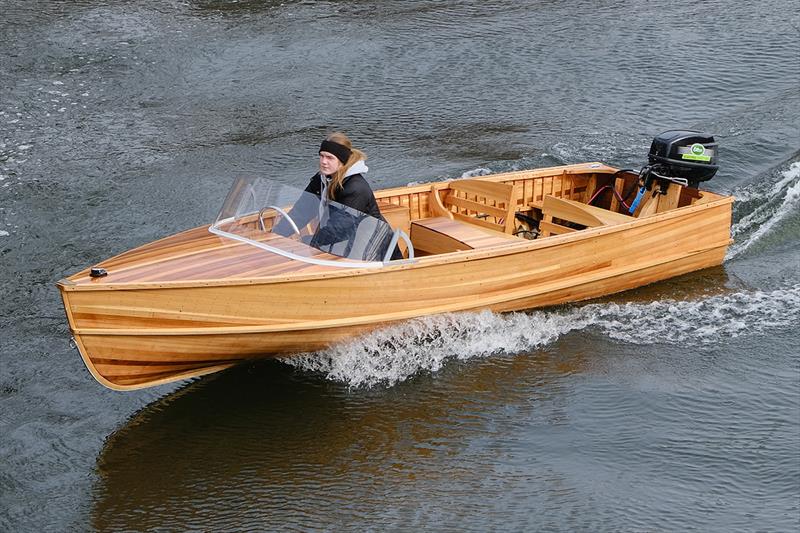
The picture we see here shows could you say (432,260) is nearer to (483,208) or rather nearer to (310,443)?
(310,443)

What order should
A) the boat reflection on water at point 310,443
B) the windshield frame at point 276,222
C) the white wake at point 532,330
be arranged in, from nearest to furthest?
1. the boat reflection on water at point 310,443
2. the windshield frame at point 276,222
3. the white wake at point 532,330

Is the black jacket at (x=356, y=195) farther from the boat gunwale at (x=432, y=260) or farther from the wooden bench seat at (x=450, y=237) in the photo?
the wooden bench seat at (x=450, y=237)

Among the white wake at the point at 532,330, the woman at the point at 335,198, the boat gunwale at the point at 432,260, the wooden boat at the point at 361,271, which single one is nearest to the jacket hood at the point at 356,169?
the woman at the point at 335,198

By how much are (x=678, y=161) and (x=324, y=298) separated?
190 inches

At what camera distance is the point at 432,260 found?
9023 mm

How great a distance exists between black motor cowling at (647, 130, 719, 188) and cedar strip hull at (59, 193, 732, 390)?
651 millimetres

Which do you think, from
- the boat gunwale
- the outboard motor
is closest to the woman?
the boat gunwale

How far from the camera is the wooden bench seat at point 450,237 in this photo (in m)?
9.80

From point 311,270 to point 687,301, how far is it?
4.42 meters

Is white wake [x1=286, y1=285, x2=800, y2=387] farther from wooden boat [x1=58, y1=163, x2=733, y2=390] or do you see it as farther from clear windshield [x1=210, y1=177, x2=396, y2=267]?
clear windshield [x1=210, y1=177, x2=396, y2=267]

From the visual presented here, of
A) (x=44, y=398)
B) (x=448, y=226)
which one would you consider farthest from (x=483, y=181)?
(x=44, y=398)

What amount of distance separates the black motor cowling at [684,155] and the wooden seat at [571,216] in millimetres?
1071

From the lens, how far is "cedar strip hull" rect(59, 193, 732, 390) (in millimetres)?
7988

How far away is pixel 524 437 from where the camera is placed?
27.2 ft
